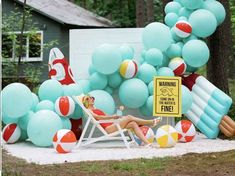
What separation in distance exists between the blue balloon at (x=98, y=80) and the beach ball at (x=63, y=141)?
6.22 feet

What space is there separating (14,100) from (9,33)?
24.3 ft

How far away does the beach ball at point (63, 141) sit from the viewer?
8875 mm

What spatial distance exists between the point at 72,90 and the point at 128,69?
1194 millimetres

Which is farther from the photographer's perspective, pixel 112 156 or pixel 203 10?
pixel 203 10

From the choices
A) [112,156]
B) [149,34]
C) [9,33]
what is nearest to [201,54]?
[149,34]

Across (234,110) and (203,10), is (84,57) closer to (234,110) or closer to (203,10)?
(203,10)

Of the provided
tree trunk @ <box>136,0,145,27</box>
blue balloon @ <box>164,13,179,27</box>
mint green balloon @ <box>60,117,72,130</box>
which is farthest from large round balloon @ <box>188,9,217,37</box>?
tree trunk @ <box>136,0,145,27</box>

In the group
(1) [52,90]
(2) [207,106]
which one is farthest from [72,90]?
(2) [207,106]

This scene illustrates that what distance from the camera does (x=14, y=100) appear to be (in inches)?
390

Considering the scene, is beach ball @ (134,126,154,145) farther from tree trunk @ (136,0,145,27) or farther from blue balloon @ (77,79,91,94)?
tree trunk @ (136,0,145,27)

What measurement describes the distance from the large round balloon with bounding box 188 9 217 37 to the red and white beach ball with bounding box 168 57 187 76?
75 cm

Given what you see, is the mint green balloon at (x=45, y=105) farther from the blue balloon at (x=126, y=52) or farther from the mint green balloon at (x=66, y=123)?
the blue balloon at (x=126, y=52)

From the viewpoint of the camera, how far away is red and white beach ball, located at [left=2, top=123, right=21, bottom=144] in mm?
10234

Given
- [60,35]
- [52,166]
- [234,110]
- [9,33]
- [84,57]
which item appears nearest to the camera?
[52,166]
